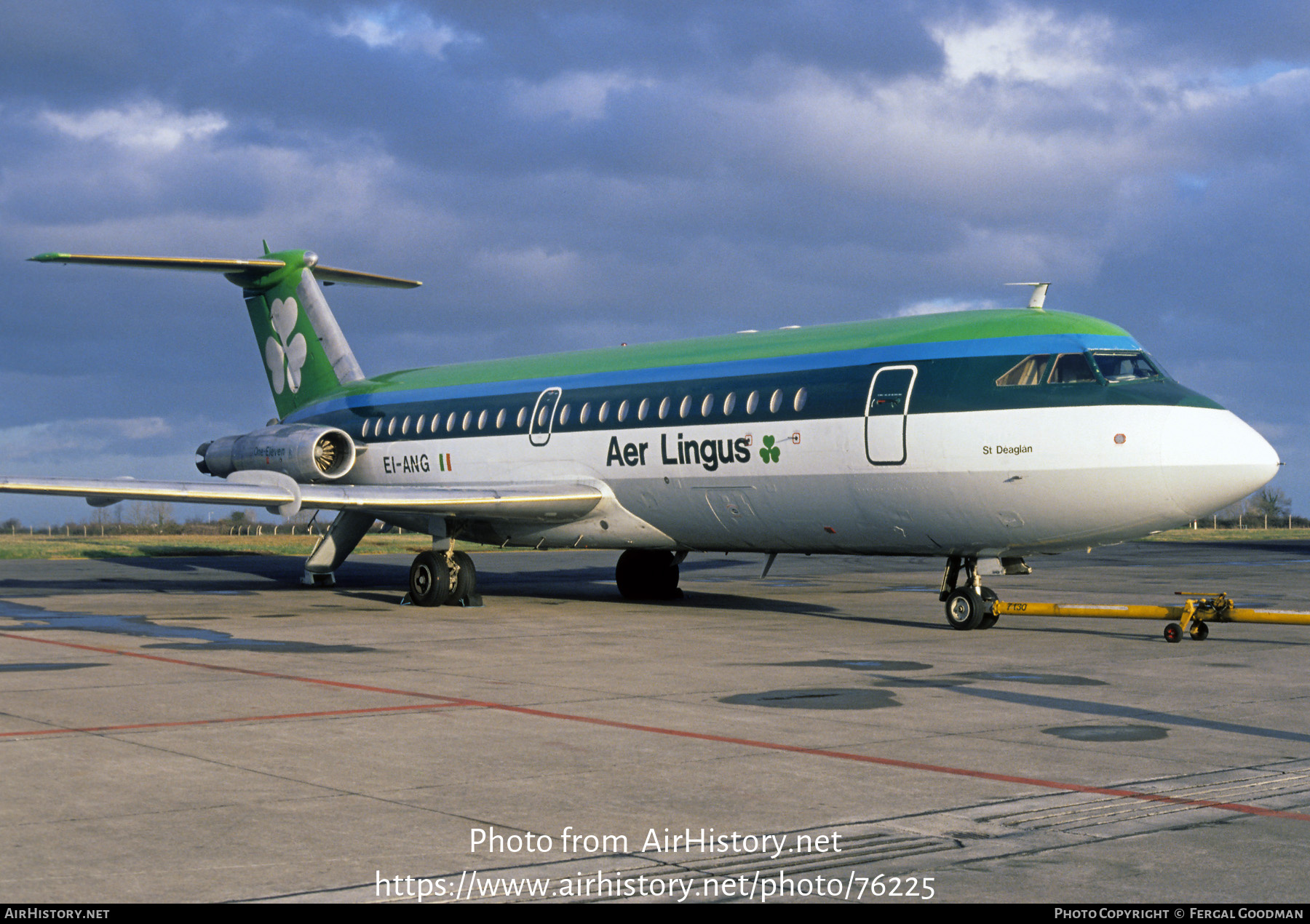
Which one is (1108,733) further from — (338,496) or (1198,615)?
(338,496)

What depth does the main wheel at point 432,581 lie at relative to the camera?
22656 mm

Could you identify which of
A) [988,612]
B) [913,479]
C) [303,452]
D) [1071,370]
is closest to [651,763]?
[913,479]

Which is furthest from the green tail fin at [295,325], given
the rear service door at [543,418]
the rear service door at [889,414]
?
the rear service door at [889,414]

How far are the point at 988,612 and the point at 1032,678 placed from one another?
498 centimetres

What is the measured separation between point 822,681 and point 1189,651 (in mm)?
5428

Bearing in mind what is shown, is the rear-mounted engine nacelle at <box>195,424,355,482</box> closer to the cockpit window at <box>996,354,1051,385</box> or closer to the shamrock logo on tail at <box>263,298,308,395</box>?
the shamrock logo on tail at <box>263,298,308,395</box>

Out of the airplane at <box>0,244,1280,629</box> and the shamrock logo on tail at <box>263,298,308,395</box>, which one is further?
the shamrock logo on tail at <box>263,298,308,395</box>

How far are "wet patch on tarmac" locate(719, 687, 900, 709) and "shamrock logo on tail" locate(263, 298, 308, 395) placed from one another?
65.6ft

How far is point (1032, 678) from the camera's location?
1316cm

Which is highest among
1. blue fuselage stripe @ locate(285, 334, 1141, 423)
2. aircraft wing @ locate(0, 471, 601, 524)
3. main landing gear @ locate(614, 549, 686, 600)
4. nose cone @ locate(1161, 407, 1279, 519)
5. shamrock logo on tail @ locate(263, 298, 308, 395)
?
shamrock logo on tail @ locate(263, 298, 308, 395)

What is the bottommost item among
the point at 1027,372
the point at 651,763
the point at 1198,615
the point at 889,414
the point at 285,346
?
the point at 651,763

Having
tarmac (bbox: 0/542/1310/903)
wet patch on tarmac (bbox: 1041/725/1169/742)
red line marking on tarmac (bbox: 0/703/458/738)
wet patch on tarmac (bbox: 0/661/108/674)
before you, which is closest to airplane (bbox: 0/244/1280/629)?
tarmac (bbox: 0/542/1310/903)

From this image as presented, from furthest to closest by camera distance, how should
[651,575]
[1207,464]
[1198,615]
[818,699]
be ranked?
[651,575]
[1198,615]
[1207,464]
[818,699]

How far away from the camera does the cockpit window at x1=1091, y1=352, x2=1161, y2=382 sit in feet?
54.5
